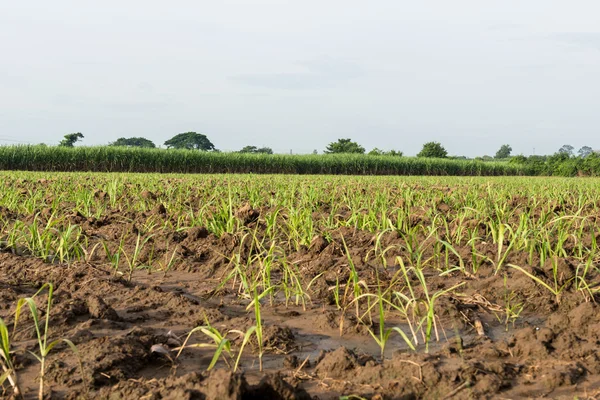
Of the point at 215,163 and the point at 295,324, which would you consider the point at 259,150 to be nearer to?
the point at 215,163

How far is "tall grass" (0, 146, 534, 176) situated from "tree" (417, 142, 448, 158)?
477 centimetres

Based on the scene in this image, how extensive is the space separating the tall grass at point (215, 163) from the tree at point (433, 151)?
4.77 m

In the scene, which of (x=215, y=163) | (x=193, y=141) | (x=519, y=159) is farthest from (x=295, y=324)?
(x=193, y=141)

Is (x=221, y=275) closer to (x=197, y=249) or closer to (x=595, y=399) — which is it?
(x=197, y=249)

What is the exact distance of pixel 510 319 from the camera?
2.56 meters

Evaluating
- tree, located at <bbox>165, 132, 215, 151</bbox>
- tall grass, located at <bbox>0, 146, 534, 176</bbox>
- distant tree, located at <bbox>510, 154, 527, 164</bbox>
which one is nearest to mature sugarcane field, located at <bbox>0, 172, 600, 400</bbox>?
tall grass, located at <bbox>0, 146, 534, 176</bbox>

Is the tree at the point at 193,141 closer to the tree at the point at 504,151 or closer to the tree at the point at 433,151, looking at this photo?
the tree at the point at 433,151

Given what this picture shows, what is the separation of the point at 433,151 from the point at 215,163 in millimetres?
18588

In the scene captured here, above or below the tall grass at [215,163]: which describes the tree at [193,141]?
above

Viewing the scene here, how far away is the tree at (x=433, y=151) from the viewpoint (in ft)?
Result: 134

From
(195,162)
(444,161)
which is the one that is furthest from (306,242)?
(444,161)

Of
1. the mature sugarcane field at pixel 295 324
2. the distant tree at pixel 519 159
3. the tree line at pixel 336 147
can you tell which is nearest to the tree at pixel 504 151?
the tree line at pixel 336 147

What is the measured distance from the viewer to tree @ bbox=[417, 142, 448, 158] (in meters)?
40.8

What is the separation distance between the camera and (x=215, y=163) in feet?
91.2
